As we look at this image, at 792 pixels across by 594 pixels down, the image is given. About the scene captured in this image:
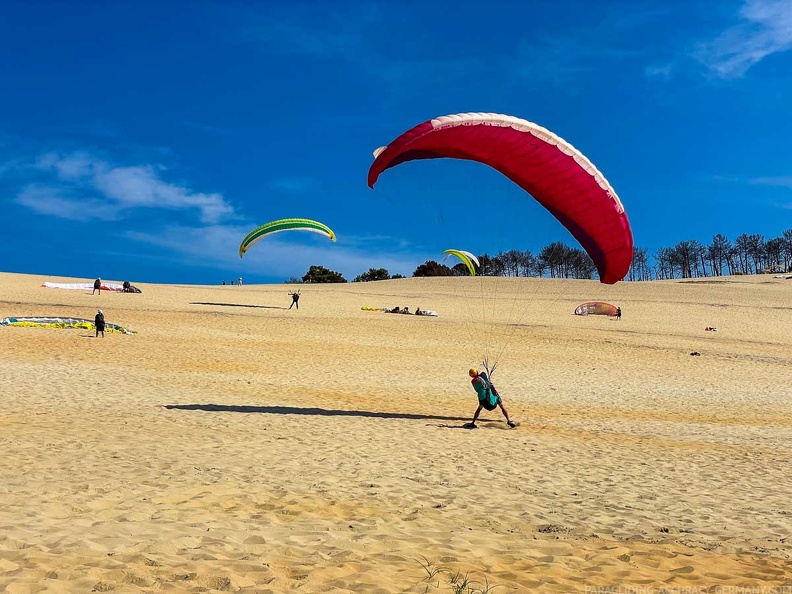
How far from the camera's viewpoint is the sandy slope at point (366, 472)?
16.6ft

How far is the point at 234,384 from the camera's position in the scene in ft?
55.9

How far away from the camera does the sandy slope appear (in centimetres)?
507

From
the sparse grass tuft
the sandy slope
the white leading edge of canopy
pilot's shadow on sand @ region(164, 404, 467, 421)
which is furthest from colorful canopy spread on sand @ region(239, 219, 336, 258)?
the sparse grass tuft

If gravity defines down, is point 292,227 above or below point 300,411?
above

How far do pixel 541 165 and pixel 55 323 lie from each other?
2324cm

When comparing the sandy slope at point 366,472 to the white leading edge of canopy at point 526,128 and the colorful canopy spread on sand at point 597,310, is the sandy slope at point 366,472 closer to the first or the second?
the white leading edge of canopy at point 526,128

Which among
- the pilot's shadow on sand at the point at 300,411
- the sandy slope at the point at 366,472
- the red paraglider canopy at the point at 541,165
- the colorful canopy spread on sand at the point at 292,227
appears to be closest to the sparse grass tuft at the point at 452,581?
the sandy slope at the point at 366,472

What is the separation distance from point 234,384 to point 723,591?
14267 millimetres

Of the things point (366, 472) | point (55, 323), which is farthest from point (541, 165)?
point (55, 323)

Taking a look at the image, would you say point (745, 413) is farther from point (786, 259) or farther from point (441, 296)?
A: point (786, 259)

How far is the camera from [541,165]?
11.5 meters

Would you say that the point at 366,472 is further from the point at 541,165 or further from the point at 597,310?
the point at 597,310

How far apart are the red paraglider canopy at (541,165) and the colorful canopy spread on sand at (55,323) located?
64.4 ft

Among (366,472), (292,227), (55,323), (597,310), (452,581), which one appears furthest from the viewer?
(597,310)
